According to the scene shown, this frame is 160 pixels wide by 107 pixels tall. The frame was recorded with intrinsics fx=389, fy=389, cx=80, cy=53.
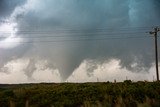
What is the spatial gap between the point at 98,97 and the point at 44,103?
488 centimetres

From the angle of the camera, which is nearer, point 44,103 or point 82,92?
point 44,103

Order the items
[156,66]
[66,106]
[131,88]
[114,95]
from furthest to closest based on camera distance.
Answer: [156,66], [131,88], [114,95], [66,106]

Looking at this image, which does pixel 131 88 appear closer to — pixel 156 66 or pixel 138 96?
pixel 138 96

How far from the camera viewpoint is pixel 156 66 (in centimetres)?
6400

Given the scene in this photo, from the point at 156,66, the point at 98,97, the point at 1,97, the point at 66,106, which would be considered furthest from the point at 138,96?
the point at 156,66

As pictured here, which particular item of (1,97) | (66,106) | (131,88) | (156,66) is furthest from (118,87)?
(156,66)

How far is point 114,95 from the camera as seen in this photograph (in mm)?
35750

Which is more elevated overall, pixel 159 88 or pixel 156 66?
pixel 156 66

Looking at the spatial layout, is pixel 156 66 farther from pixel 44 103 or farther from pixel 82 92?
pixel 44 103

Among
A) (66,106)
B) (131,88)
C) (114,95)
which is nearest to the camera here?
(66,106)

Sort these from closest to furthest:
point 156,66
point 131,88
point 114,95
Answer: point 114,95, point 131,88, point 156,66

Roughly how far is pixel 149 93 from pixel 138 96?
1.31 metres

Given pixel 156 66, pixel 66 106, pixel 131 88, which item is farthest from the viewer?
pixel 156 66

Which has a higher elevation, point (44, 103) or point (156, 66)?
point (156, 66)
